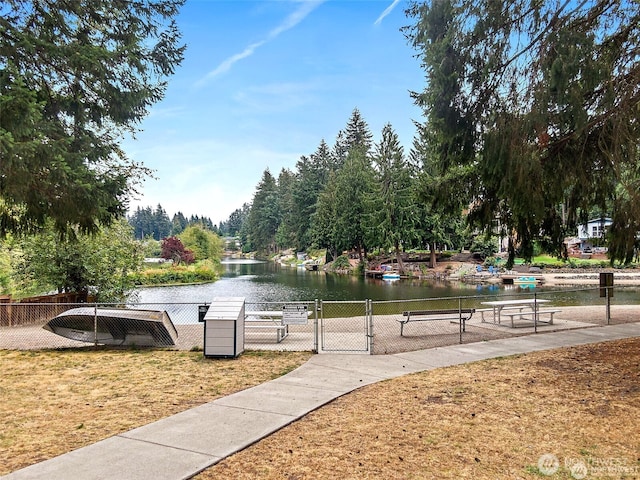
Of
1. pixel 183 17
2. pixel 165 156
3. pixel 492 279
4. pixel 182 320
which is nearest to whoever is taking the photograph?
pixel 183 17

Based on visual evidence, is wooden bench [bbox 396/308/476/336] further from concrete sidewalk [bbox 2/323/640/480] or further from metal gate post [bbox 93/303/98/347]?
metal gate post [bbox 93/303/98/347]

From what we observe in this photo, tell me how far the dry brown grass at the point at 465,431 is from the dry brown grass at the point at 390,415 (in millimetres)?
15

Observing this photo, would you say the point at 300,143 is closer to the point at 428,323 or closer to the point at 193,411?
the point at 428,323

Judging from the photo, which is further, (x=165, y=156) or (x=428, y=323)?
(x=165, y=156)

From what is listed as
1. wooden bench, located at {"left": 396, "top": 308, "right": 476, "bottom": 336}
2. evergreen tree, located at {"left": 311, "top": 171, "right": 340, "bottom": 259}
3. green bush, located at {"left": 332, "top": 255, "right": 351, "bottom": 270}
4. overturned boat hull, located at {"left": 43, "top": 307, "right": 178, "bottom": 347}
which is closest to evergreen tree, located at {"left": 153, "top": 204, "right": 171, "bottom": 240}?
evergreen tree, located at {"left": 311, "top": 171, "right": 340, "bottom": 259}

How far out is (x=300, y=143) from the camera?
99.8 metres

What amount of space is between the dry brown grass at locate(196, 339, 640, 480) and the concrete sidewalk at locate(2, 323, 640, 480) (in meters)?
0.27

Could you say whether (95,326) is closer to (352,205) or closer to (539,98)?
(539,98)

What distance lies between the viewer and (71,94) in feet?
26.8

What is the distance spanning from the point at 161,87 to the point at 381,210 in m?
45.8

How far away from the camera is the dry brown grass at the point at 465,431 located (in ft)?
13.2

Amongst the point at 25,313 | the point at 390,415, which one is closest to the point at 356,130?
the point at 25,313

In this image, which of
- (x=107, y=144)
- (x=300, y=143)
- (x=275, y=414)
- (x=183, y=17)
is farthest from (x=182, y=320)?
(x=300, y=143)

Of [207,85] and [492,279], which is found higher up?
[207,85]
